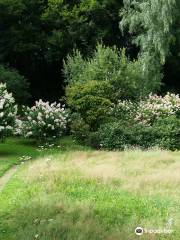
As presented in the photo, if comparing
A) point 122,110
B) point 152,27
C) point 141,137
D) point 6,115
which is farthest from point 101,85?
point 6,115

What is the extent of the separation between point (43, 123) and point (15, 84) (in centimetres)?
593

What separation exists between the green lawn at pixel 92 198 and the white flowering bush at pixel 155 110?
5.01m

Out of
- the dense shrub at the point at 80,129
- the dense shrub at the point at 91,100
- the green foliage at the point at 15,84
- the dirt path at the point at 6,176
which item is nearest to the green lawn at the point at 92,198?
the dirt path at the point at 6,176

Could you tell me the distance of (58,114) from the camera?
22219mm

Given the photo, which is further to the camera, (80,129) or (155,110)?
(155,110)

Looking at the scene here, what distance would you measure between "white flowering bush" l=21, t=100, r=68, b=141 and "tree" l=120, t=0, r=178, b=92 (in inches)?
238

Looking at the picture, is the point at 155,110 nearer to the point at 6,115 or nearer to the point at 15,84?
the point at 6,115

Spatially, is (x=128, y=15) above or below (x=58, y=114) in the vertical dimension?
above

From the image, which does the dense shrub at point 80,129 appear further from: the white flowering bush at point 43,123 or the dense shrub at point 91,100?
the white flowering bush at point 43,123

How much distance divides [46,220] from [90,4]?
72.6 feet

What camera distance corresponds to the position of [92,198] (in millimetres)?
12406

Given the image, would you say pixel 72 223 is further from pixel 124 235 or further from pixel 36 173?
pixel 36 173

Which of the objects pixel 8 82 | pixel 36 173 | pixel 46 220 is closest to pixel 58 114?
pixel 8 82

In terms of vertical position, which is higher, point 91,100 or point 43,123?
point 91,100
